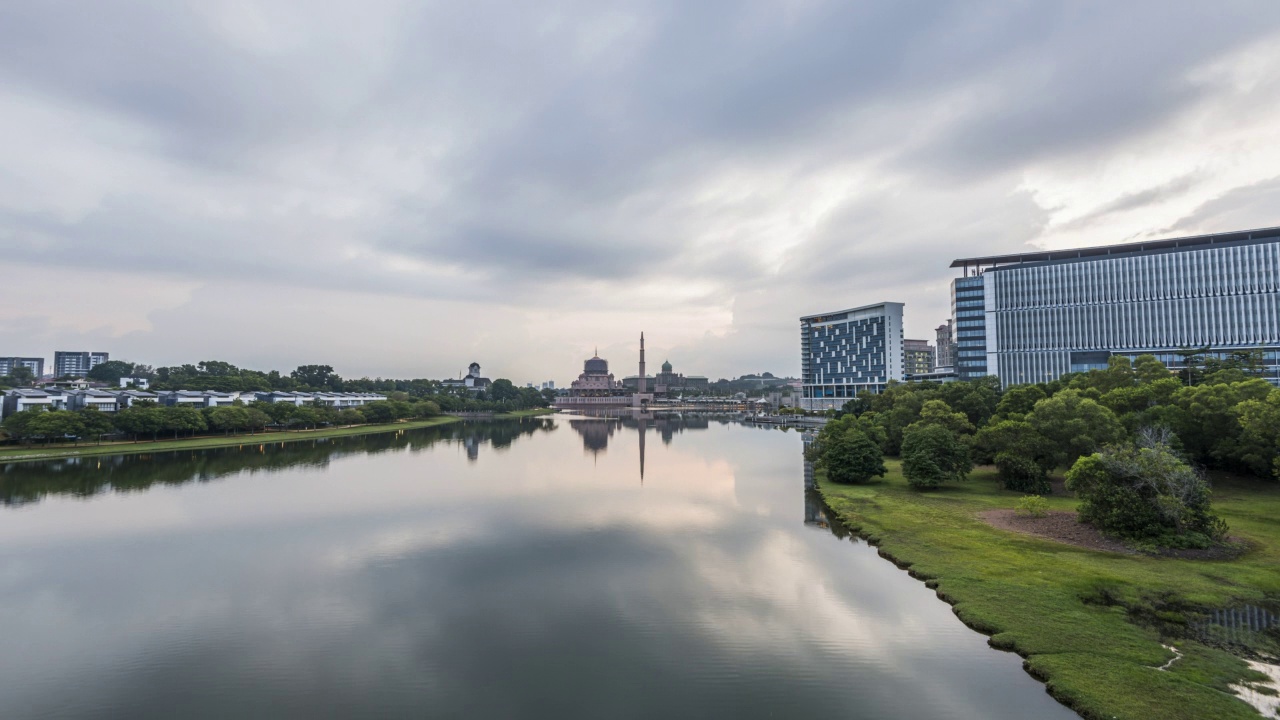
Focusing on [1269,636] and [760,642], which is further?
[760,642]

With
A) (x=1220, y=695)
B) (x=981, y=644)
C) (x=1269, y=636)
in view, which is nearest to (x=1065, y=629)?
(x=981, y=644)

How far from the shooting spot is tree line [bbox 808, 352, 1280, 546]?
18703mm

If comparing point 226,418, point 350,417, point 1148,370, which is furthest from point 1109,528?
point 350,417

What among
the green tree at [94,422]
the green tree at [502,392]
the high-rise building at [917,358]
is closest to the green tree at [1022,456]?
the green tree at [94,422]

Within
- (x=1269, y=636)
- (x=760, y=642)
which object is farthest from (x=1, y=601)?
(x=1269, y=636)

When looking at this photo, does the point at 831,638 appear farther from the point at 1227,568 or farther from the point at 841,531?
the point at 1227,568

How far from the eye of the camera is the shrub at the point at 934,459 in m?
29.7

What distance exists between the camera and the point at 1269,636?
12.4 meters

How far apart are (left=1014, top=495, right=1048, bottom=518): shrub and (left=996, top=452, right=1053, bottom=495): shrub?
4.75 metres

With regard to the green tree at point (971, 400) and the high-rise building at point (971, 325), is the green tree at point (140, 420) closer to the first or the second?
the green tree at point (971, 400)

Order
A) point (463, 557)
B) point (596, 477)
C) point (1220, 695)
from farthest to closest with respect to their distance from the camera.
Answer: point (596, 477)
point (463, 557)
point (1220, 695)

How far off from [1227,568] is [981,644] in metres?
9.64

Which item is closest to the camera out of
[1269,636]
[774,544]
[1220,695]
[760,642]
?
[1220,695]

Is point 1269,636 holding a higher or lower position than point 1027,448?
lower
